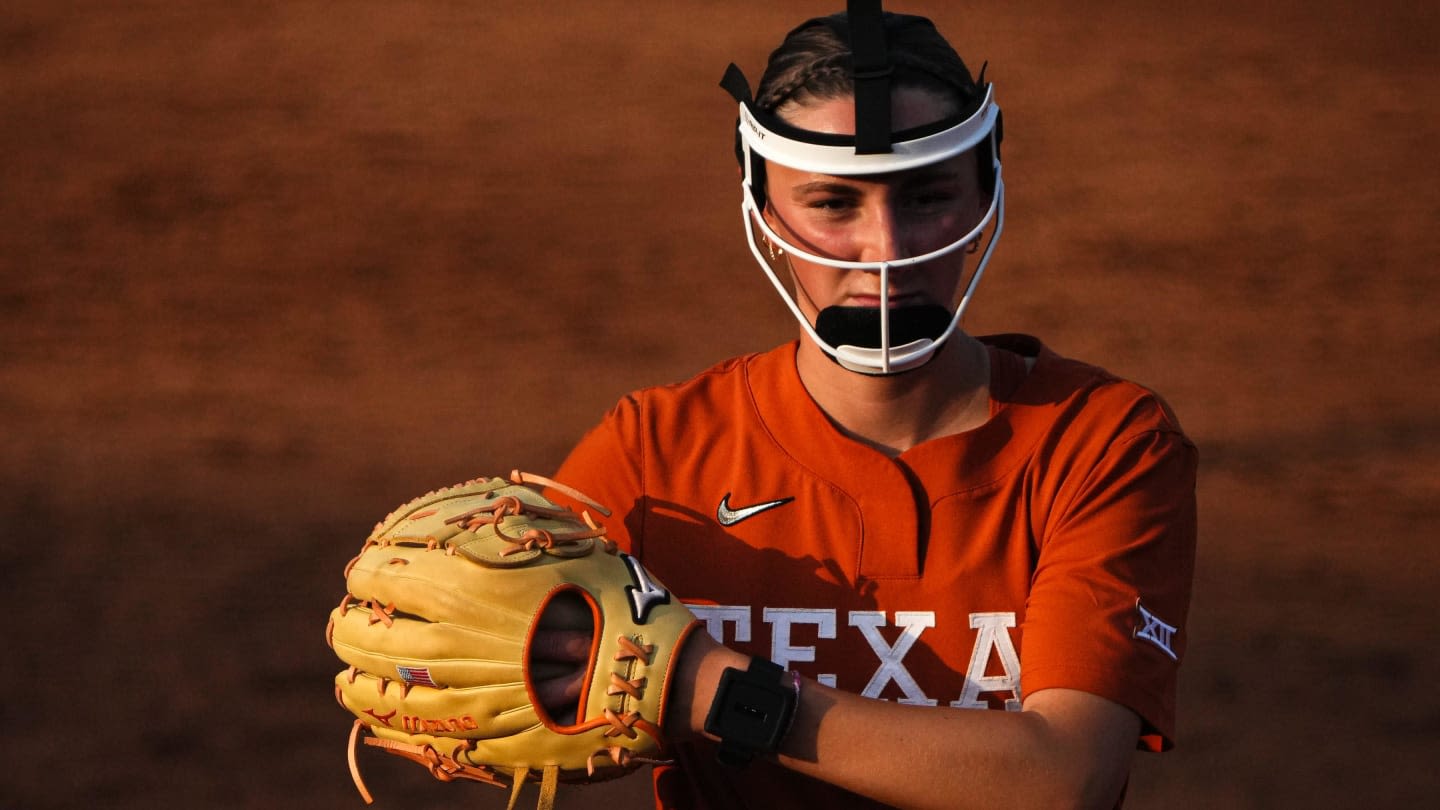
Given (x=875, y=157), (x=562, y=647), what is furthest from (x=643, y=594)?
(x=875, y=157)

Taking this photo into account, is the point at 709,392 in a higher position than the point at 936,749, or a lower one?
higher

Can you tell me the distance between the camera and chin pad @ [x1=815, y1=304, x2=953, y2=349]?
8.28ft

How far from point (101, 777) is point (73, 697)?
49 cm

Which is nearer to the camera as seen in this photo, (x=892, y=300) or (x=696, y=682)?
(x=696, y=682)

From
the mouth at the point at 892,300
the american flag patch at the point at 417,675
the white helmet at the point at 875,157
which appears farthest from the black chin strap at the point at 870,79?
the american flag patch at the point at 417,675

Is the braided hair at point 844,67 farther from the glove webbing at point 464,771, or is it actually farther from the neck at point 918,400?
the glove webbing at point 464,771

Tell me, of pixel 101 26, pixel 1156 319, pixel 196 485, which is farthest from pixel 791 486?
pixel 101 26

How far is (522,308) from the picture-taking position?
341 inches

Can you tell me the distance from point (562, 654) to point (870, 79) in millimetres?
952

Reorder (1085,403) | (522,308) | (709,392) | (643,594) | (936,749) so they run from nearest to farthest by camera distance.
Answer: (936,749)
(643,594)
(1085,403)
(709,392)
(522,308)

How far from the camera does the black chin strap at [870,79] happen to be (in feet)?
8.12

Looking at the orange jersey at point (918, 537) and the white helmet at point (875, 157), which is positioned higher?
the white helmet at point (875, 157)

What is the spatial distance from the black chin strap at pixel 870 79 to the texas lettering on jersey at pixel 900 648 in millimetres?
692

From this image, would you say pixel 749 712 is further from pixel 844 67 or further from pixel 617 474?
pixel 844 67
